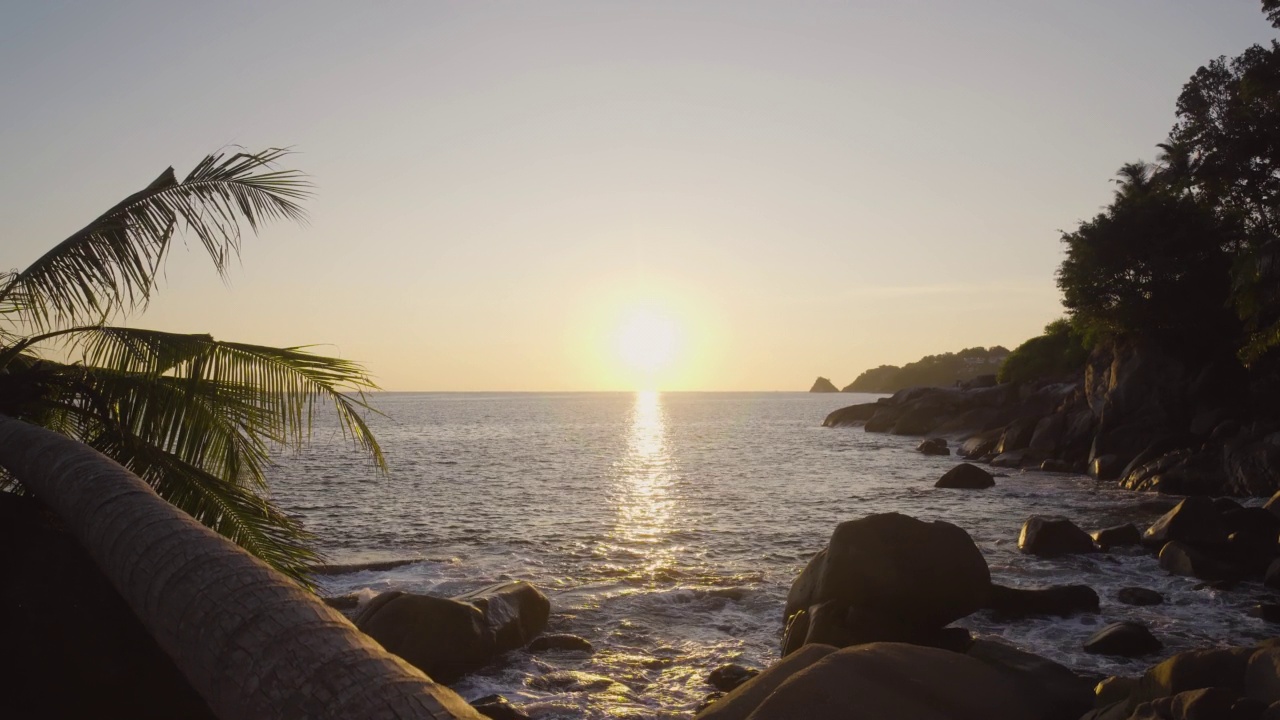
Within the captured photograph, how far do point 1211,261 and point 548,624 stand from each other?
3468 cm

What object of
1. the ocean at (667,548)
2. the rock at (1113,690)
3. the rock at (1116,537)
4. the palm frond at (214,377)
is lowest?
the ocean at (667,548)

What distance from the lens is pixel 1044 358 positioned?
5606 centimetres

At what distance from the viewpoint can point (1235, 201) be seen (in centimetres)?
3030

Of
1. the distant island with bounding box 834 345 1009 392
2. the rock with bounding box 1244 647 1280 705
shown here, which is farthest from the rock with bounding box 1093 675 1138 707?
the distant island with bounding box 834 345 1009 392

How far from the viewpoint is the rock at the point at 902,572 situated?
465 inches

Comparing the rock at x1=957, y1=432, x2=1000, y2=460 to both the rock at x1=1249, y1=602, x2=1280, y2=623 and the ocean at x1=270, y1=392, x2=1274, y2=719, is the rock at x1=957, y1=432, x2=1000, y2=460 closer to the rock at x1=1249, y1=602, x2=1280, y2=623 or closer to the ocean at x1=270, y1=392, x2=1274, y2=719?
the ocean at x1=270, y1=392, x2=1274, y2=719

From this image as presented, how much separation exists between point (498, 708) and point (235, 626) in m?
7.37

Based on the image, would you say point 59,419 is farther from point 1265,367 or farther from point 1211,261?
point 1211,261

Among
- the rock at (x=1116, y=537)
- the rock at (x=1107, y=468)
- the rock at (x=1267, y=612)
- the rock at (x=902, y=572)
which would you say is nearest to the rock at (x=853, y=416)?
the rock at (x=1107, y=468)

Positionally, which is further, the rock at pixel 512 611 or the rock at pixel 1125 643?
the rock at pixel 512 611

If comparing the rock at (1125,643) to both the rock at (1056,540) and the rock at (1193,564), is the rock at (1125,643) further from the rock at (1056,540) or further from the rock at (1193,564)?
the rock at (1056,540)

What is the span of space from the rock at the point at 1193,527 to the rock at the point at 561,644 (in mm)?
13302

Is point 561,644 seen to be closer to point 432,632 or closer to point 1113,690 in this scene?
point 432,632

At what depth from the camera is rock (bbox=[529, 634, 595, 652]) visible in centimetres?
1242
